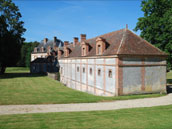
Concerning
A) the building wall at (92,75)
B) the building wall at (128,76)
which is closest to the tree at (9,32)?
the building wall at (92,75)

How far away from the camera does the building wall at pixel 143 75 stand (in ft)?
56.5

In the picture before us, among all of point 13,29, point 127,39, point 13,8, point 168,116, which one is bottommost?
point 168,116

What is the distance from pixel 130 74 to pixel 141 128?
9.78 metres

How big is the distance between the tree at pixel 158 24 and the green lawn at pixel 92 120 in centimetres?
1660

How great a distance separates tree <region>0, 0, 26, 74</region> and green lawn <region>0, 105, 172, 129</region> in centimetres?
2946

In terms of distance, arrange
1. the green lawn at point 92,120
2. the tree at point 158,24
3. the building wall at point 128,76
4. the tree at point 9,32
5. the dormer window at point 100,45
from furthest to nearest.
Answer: the tree at point 9,32
the tree at point 158,24
the dormer window at point 100,45
the building wall at point 128,76
the green lawn at point 92,120

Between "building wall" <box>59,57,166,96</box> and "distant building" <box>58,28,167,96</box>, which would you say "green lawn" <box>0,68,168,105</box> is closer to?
"building wall" <box>59,57,166,96</box>

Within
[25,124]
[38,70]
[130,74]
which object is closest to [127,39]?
[130,74]

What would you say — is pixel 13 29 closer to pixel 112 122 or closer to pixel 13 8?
pixel 13 8

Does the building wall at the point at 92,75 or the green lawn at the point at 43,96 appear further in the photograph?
the building wall at the point at 92,75

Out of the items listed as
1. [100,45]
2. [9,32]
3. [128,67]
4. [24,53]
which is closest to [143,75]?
[128,67]

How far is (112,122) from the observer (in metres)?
8.68

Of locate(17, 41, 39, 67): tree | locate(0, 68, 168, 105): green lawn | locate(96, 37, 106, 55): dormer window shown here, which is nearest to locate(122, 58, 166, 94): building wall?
locate(0, 68, 168, 105): green lawn

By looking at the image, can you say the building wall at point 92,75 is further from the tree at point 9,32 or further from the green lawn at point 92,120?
the tree at point 9,32
